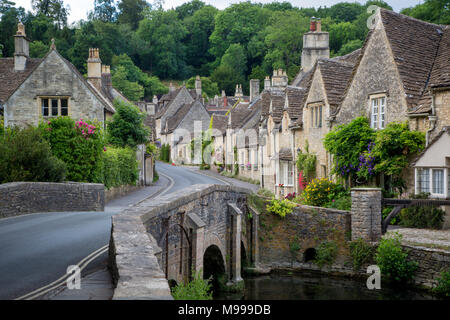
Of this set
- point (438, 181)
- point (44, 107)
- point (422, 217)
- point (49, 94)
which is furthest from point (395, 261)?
point (44, 107)

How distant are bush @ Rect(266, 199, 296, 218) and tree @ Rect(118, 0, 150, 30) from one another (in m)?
127

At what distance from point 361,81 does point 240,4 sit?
10800cm

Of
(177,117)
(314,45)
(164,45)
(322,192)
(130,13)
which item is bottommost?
(322,192)

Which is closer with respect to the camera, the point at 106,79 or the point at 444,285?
the point at 444,285

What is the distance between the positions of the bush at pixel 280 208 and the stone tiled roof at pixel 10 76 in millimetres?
A: 21461

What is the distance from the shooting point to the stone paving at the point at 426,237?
1829 cm

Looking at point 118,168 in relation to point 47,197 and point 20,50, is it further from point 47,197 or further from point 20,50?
point 20,50

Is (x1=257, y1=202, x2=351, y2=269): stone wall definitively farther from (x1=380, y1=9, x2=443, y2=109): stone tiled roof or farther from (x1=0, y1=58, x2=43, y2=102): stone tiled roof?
(x1=0, y1=58, x2=43, y2=102): stone tiled roof

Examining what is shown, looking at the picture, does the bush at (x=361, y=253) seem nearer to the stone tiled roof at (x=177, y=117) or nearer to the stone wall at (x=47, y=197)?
the stone wall at (x=47, y=197)

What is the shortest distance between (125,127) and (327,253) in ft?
64.4

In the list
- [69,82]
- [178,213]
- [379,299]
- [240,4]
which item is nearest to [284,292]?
[379,299]

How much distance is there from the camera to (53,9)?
107875 mm

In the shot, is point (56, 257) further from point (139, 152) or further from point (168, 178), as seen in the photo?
point (168, 178)

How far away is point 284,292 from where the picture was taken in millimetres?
20156
